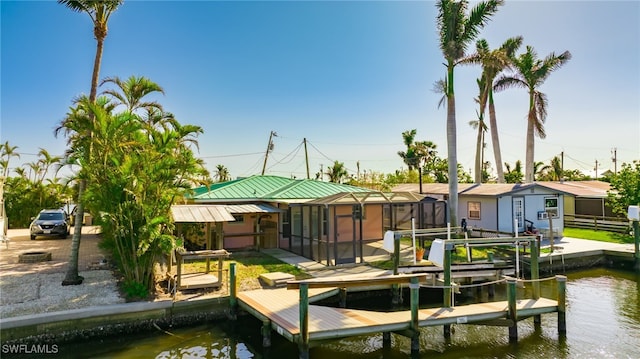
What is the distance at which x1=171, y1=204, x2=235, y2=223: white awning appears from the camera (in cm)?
1295

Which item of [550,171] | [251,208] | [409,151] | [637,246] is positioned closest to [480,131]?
[409,151]

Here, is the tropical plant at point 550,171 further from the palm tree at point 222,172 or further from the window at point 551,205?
the palm tree at point 222,172

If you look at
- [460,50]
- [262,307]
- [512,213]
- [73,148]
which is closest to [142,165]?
[73,148]

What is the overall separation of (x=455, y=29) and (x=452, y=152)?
6.03m

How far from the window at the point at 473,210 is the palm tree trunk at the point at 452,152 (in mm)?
4159

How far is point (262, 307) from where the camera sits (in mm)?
9508

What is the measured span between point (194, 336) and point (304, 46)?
1448cm

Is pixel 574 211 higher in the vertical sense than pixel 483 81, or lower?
lower

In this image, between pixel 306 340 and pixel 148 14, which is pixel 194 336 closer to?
pixel 306 340

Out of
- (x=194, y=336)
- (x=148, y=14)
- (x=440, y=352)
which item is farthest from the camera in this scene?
(x=148, y=14)

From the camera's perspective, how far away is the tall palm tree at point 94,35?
11.6 m

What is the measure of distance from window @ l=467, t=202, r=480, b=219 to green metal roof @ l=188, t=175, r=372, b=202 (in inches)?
271

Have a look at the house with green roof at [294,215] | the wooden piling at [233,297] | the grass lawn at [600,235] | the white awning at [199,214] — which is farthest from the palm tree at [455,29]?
the wooden piling at [233,297]

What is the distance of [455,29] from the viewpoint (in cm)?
1912
